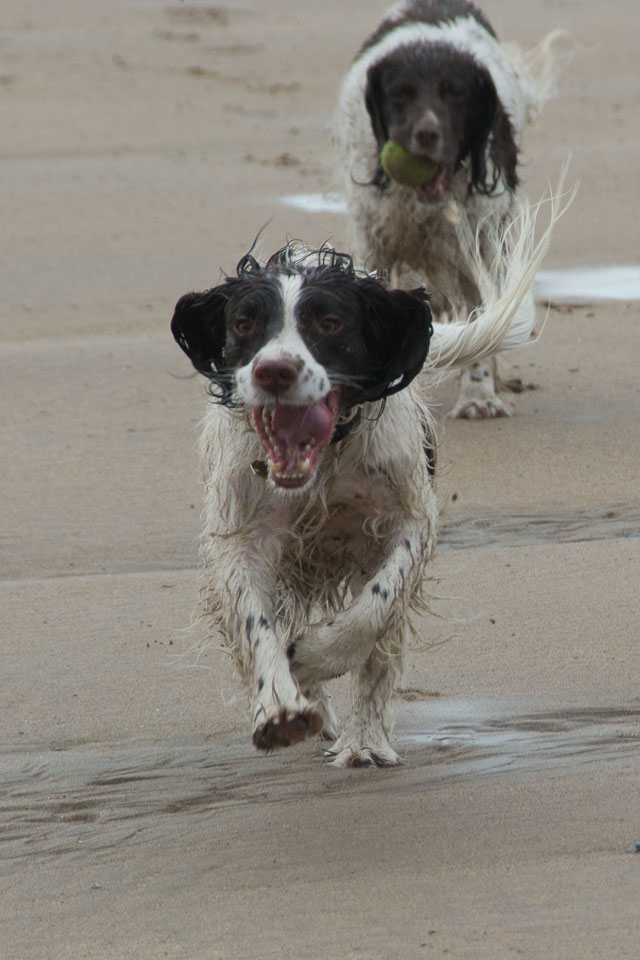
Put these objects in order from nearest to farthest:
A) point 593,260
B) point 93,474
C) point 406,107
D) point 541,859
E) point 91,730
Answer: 1. point 541,859
2. point 91,730
3. point 93,474
4. point 406,107
5. point 593,260

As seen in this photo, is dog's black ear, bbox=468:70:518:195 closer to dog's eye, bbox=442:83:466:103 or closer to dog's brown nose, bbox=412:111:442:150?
dog's eye, bbox=442:83:466:103

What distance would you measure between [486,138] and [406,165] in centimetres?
38

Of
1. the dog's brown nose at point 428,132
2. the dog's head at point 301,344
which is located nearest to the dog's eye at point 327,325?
the dog's head at point 301,344

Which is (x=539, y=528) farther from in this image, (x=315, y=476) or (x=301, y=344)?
(x=301, y=344)

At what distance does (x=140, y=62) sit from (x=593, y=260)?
759cm

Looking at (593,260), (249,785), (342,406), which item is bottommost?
(593,260)

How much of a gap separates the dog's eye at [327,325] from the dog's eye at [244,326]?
0.46ft

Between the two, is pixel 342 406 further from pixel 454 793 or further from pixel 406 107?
Answer: pixel 406 107

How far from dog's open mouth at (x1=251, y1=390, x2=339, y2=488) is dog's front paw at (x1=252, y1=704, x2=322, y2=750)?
536mm

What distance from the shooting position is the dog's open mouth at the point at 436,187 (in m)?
7.20

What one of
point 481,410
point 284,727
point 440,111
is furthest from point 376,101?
point 284,727

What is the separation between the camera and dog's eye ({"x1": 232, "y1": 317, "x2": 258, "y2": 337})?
3.77 metres

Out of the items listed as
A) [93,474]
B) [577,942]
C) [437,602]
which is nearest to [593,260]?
[93,474]

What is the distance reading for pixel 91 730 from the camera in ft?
13.9
